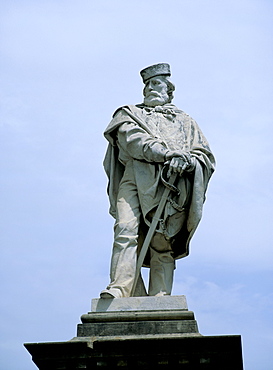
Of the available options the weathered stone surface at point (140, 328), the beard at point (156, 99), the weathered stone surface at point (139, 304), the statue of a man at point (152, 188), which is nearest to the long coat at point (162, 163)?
the statue of a man at point (152, 188)

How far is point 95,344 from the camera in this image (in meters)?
9.55

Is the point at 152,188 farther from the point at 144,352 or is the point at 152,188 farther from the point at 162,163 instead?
the point at 144,352

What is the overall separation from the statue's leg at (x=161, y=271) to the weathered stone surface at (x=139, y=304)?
689mm

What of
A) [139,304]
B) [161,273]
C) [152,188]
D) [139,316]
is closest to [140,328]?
[139,316]

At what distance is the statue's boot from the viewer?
36.7 ft

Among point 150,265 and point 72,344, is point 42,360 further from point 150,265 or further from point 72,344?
point 150,265

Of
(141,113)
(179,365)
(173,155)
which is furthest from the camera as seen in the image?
(141,113)

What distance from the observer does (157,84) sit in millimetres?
12438

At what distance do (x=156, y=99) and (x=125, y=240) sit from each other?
2.65m

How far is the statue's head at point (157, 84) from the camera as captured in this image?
40.7ft

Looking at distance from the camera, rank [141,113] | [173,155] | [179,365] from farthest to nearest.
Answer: [141,113] < [173,155] < [179,365]

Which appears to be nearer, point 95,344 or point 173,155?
point 95,344

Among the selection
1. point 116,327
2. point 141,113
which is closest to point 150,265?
point 116,327

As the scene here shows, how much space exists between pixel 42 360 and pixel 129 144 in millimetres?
3619
